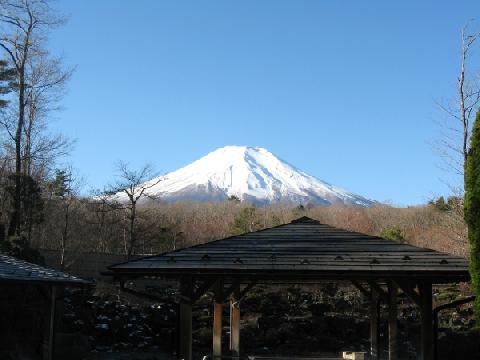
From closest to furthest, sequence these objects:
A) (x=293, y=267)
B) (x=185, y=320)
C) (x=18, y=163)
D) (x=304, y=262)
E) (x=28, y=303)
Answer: (x=293, y=267), (x=304, y=262), (x=185, y=320), (x=28, y=303), (x=18, y=163)

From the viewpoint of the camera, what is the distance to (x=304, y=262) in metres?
11.1

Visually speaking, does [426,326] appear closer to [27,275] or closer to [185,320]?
[185,320]

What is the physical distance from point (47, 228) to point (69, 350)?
56.5ft

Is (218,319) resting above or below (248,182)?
below

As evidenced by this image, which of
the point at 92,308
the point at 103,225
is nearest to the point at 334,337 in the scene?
the point at 92,308

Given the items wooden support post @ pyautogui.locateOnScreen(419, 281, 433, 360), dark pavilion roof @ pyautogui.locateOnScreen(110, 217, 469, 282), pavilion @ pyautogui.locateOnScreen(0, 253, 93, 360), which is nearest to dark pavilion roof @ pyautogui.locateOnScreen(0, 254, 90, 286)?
pavilion @ pyautogui.locateOnScreen(0, 253, 93, 360)

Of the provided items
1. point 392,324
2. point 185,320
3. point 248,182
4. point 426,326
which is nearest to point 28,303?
point 185,320

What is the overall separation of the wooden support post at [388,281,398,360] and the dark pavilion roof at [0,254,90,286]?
7101 millimetres

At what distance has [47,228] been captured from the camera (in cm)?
3428

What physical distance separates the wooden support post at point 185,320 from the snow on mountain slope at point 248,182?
8958cm

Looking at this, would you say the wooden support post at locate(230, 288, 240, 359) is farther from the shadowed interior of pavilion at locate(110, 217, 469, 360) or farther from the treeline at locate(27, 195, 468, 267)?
the treeline at locate(27, 195, 468, 267)

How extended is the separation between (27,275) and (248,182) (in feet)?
387

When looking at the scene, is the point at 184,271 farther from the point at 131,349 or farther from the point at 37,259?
the point at 37,259

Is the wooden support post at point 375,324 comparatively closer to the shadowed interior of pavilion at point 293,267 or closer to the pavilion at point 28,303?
the shadowed interior of pavilion at point 293,267
